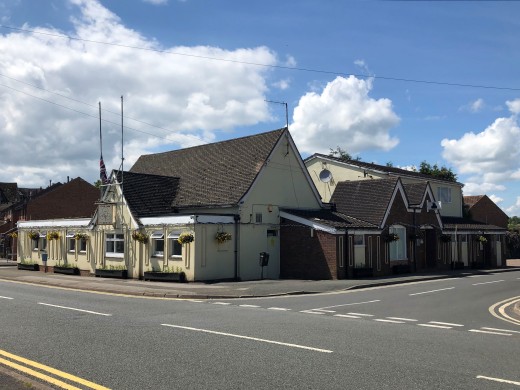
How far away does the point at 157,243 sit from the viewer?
26.5 m

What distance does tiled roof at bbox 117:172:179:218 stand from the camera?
91.7ft

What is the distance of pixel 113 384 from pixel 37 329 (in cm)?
494

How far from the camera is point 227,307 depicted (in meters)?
15.6

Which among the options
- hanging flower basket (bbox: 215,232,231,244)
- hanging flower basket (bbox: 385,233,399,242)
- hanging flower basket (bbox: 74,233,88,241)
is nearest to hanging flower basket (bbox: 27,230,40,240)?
hanging flower basket (bbox: 74,233,88,241)

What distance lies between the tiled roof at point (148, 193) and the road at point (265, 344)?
1180 centimetres

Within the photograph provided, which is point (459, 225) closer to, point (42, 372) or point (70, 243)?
point (70, 243)

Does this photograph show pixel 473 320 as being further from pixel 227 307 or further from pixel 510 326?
pixel 227 307

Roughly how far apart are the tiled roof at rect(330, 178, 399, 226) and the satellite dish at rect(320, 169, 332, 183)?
6.86 meters

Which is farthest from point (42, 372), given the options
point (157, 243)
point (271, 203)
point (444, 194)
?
point (444, 194)

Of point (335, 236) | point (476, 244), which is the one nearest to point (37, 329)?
point (335, 236)

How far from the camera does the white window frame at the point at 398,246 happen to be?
1182 inches

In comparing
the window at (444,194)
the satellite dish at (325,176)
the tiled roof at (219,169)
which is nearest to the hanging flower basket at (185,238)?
the tiled roof at (219,169)

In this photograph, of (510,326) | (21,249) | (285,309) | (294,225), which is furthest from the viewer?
(21,249)

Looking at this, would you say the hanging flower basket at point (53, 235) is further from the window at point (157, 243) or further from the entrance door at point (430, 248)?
the entrance door at point (430, 248)
